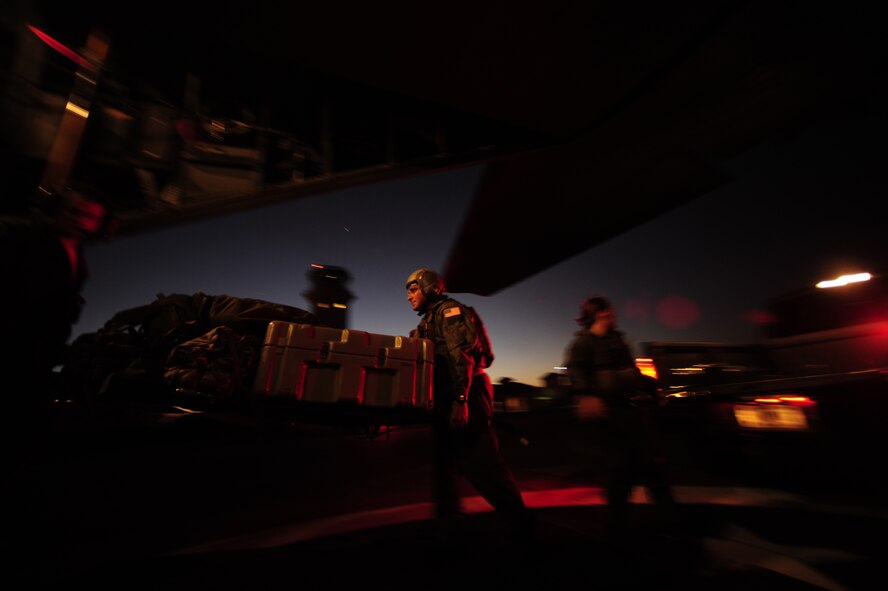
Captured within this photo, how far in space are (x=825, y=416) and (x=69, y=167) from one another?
381 inches

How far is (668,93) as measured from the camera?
24.0 ft

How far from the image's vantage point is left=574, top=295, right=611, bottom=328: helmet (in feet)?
9.17

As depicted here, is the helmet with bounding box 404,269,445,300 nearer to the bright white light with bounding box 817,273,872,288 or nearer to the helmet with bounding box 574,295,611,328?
the helmet with bounding box 574,295,611,328

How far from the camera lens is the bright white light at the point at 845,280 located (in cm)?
458

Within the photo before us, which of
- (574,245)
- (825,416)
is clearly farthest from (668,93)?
(825,416)

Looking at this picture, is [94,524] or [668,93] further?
[668,93]

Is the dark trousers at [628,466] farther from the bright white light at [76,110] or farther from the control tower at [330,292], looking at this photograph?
the control tower at [330,292]

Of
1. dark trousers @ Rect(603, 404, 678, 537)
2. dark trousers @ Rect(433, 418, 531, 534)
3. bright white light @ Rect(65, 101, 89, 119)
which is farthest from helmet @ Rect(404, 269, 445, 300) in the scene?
bright white light @ Rect(65, 101, 89, 119)

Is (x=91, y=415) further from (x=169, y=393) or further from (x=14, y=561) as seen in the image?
(x=14, y=561)

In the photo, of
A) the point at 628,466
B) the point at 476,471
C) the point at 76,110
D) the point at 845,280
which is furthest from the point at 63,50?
the point at 845,280

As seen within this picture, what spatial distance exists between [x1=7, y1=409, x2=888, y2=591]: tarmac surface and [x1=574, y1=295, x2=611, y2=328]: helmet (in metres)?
1.13

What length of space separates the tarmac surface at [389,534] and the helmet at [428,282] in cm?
109

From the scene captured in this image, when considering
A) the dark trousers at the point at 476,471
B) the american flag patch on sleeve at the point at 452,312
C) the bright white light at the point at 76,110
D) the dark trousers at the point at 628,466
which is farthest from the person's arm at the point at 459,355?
the bright white light at the point at 76,110

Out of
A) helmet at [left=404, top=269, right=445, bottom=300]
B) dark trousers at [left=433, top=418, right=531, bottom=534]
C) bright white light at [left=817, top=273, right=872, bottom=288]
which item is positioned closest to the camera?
dark trousers at [left=433, top=418, right=531, bottom=534]
